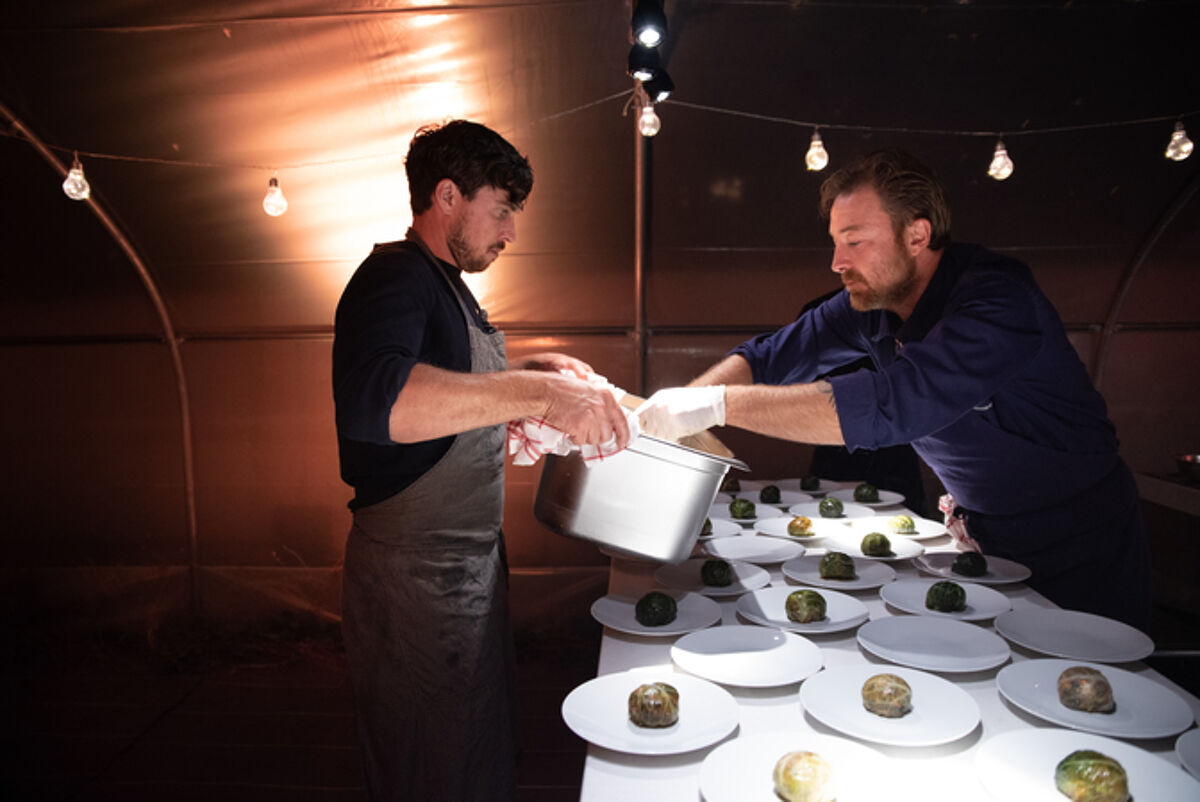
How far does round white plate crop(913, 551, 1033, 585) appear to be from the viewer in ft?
6.45

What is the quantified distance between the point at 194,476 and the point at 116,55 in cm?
274

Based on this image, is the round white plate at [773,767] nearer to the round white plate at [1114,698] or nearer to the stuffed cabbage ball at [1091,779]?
the stuffed cabbage ball at [1091,779]

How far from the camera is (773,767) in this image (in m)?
1.11

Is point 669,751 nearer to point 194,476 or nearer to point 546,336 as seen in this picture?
point 546,336

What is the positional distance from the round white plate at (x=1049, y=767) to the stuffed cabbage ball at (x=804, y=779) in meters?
0.25

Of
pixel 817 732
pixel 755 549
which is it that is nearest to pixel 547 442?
pixel 817 732

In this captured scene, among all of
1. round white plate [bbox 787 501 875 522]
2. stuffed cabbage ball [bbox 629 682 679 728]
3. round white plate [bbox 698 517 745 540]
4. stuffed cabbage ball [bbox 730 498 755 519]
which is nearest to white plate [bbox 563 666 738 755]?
stuffed cabbage ball [bbox 629 682 679 728]

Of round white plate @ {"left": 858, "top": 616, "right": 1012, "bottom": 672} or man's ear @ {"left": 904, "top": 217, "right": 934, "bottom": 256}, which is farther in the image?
man's ear @ {"left": 904, "top": 217, "right": 934, "bottom": 256}

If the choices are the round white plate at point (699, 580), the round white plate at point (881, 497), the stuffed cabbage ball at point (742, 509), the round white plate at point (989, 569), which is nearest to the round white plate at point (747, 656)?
the round white plate at point (699, 580)

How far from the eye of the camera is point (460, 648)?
1870 millimetres

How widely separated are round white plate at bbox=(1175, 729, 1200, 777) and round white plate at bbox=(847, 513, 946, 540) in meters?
1.38

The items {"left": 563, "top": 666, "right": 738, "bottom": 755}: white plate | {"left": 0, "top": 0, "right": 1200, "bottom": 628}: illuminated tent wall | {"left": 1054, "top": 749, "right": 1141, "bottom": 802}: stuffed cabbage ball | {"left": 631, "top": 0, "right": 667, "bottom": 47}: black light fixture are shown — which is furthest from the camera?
{"left": 0, "top": 0, "right": 1200, "bottom": 628}: illuminated tent wall

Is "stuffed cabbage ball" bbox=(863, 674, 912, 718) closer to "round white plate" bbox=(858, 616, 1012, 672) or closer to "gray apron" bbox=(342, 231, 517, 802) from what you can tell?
"round white plate" bbox=(858, 616, 1012, 672)

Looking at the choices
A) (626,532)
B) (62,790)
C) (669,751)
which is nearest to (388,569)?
(626,532)
